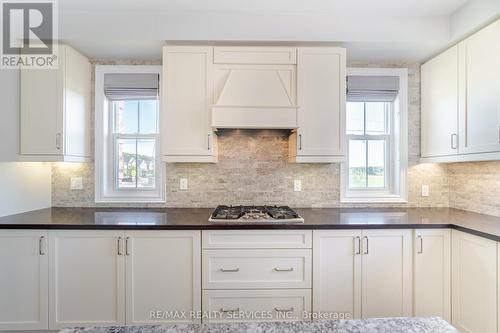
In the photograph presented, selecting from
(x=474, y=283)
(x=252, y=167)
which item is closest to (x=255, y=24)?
(x=252, y=167)

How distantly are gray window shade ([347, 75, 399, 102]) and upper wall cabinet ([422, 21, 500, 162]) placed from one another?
283 mm

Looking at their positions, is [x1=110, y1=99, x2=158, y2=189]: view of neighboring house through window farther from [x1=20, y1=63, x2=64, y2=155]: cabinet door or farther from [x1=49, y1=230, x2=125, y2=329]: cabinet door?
[x1=49, y1=230, x2=125, y2=329]: cabinet door

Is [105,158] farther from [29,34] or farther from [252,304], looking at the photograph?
[252,304]

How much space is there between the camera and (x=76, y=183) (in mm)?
2688

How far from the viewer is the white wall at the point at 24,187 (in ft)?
7.26

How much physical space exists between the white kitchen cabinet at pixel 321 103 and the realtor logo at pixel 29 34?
2.04 metres

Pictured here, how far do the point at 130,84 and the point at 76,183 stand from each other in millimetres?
1088

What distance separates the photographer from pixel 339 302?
202cm

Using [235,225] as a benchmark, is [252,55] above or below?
above

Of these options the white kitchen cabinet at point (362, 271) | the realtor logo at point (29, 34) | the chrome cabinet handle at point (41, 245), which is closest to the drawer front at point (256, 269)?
the white kitchen cabinet at point (362, 271)

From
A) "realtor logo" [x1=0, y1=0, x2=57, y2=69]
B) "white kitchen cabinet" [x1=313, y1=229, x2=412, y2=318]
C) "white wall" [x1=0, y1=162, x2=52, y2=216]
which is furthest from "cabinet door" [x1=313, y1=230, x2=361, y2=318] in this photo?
"realtor logo" [x1=0, y1=0, x2=57, y2=69]

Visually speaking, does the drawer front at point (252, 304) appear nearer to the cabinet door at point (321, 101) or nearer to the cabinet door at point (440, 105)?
the cabinet door at point (321, 101)

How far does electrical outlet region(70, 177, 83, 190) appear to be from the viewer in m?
2.69

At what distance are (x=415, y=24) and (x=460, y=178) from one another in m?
1.46
